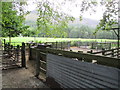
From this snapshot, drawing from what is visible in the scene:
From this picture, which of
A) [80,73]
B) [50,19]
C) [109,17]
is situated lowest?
[80,73]

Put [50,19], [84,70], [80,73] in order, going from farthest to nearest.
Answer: [50,19] < [80,73] < [84,70]

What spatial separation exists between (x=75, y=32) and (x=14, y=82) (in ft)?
27.9

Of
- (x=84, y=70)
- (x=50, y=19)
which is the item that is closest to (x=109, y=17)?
(x=84, y=70)

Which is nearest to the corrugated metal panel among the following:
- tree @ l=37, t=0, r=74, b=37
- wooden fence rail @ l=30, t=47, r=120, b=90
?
wooden fence rail @ l=30, t=47, r=120, b=90

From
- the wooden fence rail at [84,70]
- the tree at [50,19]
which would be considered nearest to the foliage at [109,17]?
the tree at [50,19]

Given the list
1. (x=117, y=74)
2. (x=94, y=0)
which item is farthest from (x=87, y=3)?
(x=117, y=74)

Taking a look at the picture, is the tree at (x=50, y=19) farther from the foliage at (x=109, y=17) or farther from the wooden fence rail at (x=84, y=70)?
the wooden fence rail at (x=84, y=70)

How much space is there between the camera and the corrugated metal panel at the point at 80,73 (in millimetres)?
1688

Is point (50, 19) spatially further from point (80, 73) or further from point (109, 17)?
point (80, 73)

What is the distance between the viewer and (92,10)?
404cm

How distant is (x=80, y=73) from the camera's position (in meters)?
2.25

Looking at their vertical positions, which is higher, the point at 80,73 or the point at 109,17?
the point at 109,17

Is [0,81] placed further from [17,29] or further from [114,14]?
[17,29]

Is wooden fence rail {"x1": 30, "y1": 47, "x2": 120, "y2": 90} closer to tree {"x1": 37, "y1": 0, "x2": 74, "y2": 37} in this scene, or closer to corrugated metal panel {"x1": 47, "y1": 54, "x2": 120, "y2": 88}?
corrugated metal panel {"x1": 47, "y1": 54, "x2": 120, "y2": 88}
